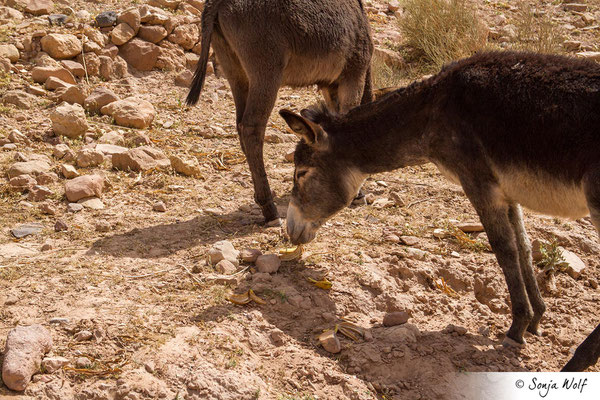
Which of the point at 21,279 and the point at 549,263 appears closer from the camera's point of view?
the point at 21,279

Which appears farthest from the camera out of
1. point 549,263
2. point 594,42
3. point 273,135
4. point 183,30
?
point 594,42

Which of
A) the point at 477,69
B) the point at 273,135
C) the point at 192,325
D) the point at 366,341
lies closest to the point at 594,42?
the point at 273,135

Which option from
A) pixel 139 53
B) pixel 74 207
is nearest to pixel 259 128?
pixel 74 207

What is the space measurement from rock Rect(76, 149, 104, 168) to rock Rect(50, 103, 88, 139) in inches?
20.5

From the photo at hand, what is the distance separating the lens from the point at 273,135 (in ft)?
22.5

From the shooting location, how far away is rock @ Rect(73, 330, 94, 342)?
11.0 feet

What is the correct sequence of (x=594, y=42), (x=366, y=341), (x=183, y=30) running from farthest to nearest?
(x=594, y=42) → (x=183, y=30) → (x=366, y=341)

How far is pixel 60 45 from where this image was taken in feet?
23.9

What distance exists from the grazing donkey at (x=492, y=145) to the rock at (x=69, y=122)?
9.60ft

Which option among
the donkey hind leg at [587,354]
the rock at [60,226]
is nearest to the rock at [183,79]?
the rock at [60,226]

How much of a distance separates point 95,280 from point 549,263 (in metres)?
3.30

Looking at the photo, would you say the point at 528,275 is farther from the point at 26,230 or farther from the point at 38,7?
the point at 38,7

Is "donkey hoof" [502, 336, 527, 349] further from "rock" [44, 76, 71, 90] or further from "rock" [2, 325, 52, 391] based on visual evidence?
"rock" [44, 76, 71, 90]

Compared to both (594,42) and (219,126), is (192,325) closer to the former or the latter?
(219,126)
